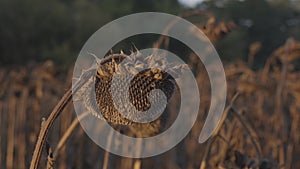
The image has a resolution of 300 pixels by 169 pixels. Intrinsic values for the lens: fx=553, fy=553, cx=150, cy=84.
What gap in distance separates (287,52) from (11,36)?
468 inches

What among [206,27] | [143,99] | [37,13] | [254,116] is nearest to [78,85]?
[143,99]

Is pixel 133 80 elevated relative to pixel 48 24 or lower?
lower

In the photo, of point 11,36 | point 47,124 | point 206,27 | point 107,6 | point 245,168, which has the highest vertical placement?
point 107,6

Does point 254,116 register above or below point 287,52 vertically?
below

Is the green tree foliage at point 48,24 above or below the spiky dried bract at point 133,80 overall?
above

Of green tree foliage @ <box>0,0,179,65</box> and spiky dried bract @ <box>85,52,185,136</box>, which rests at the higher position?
green tree foliage @ <box>0,0,179,65</box>

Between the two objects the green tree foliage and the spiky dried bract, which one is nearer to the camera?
the spiky dried bract

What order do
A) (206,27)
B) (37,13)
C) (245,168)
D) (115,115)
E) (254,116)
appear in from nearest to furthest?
(115,115) < (245,168) < (206,27) < (254,116) < (37,13)

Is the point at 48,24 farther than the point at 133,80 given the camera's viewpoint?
Yes

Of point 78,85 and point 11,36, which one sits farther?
point 11,36

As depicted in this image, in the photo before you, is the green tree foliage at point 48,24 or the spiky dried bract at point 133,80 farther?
the green tree foliage at point 48,24

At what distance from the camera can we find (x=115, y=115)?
1.09m

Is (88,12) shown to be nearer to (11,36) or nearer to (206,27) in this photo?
(11,36)

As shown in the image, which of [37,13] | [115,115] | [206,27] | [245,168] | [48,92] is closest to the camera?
[115,115]
